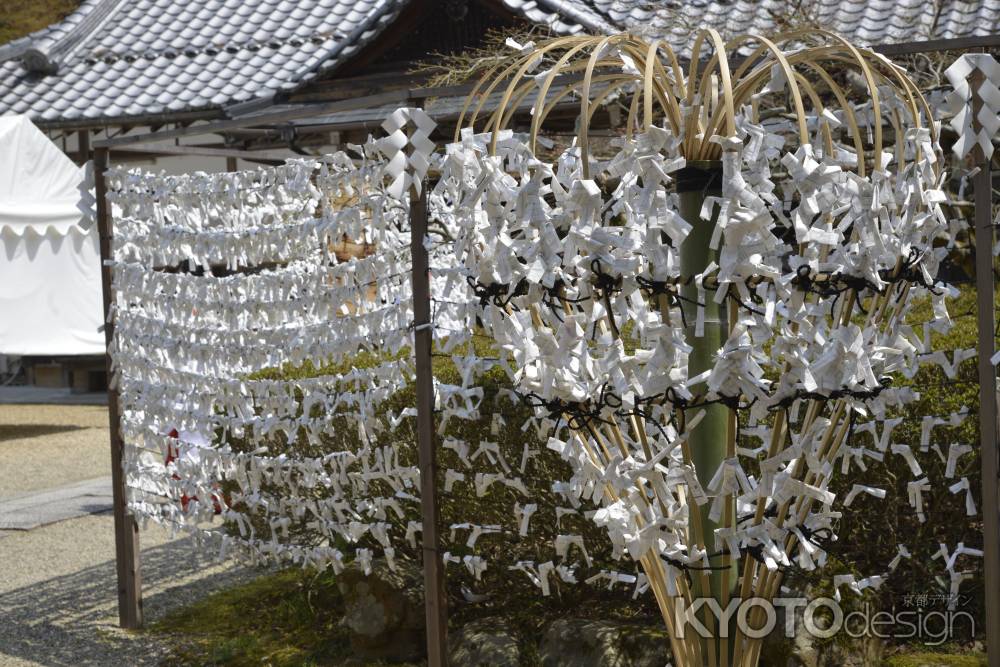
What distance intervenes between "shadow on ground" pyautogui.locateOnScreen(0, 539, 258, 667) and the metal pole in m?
1.47

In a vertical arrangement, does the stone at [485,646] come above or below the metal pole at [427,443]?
below

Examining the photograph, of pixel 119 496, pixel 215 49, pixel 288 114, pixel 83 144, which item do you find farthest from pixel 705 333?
pixel 83 144

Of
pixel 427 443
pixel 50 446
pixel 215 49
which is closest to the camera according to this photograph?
pixel 427 443

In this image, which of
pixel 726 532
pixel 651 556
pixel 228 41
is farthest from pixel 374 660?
pixel 228 41

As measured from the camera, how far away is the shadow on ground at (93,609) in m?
4.23

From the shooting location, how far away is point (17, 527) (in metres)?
6.31

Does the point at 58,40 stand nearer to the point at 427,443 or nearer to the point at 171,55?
the point at 171,55

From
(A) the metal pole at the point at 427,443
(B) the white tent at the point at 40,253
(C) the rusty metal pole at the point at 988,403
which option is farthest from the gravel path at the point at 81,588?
(B) the white tent at the point at 40,253

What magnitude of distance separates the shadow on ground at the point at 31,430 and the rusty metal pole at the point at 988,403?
8.96m

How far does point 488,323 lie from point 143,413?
2.13 meters

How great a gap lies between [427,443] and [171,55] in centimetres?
983

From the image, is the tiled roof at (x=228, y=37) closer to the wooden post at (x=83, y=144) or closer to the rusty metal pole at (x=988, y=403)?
the wooden post at (x=83, y=144)

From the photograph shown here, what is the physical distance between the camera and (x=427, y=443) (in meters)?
3.19

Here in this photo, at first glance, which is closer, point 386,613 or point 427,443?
point 427,443
